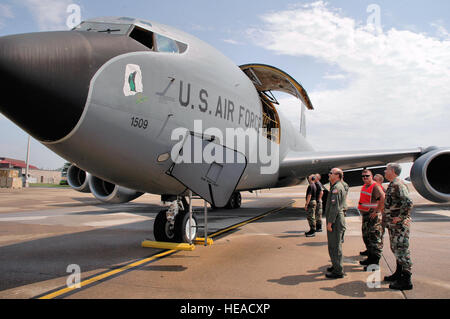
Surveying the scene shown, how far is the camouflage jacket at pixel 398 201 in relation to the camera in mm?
3941

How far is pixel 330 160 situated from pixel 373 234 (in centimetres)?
643

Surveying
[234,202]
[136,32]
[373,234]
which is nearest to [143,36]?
[136,32]

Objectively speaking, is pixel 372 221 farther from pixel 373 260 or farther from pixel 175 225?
pixel 175 225

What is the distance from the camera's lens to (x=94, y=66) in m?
3.64

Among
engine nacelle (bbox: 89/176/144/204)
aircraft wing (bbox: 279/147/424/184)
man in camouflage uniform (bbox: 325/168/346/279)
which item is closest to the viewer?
man in camouflage uniform (bbox: 325/168/346/279)

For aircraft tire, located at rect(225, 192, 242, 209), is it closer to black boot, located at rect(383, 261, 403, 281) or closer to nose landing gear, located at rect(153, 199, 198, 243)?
nose landing gear, located at rect(153, 199, 198, 243)

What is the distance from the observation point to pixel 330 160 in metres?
11.1

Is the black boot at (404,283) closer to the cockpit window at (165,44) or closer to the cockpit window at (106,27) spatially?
the cockpit window at (165,44)

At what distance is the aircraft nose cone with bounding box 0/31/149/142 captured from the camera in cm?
312

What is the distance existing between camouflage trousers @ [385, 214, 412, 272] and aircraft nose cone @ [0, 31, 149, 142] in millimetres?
4072

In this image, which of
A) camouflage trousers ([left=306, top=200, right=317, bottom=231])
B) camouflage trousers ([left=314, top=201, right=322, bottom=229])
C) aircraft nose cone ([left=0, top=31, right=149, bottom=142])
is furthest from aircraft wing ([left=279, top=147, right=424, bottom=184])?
aircraft nose cone ([left=0, top=31, right=149, bottom=142])
